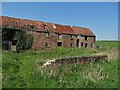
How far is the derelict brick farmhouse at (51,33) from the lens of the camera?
35.2m

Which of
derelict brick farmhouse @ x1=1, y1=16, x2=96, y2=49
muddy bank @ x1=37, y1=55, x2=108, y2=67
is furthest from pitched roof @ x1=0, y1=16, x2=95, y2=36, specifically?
muddy bank @ x1=37, y1=55, x2=108, y2=67

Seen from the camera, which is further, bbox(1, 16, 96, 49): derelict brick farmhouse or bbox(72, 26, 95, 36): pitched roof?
bbox(72, 26, 95, 36): pitched roof

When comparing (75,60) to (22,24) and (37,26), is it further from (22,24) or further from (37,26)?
(37,26)

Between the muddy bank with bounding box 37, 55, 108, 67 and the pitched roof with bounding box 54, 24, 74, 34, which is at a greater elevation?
the pitched roof with bounding box 54, 24, 74, 34

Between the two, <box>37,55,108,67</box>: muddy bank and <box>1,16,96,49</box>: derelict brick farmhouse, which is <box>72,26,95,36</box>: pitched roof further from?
<box>37,55,108,67</box>: muddy bank

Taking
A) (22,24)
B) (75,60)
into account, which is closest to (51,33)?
(22,24)

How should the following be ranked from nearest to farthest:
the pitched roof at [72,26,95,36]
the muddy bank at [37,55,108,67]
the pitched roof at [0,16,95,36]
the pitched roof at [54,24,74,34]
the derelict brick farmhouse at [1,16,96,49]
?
the muddy bank at [37,55,108,67]
the pitched roof at [0,16,95,36]
the derelict brick farmhouse at [1,16,96,49]
the pitched roof at [54,24,74,34]
the pitched roof at [72,26,95,36]

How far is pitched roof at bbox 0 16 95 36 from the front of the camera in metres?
34.3

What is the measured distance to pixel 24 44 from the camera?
1273 inches

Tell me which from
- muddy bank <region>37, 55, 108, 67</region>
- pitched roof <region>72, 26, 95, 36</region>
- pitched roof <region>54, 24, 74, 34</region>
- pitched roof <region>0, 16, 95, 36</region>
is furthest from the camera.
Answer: pitched roof <region>72, 26, 95, 36</region>

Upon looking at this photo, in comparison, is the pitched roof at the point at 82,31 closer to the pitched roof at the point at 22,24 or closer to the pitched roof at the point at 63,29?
the pitched roof at the point at 63,29

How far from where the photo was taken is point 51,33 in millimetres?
39875

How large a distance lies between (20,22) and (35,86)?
27002 millimetres

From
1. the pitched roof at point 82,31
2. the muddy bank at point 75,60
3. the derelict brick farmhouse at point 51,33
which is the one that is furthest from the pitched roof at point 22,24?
A: the muddy bank at point 75,60
